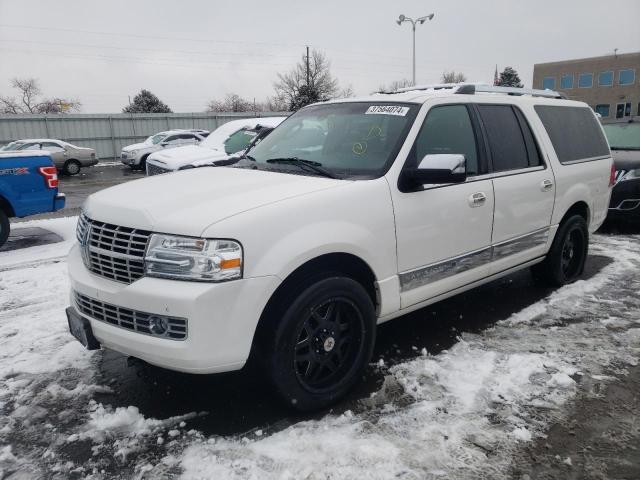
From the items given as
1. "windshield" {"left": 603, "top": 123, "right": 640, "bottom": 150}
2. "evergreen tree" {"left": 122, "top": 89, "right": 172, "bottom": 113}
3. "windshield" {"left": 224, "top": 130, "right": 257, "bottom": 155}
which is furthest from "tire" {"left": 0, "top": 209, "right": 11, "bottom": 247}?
"evergreen tree" {"left": 122, "top": 89, "right": 172, "bottom": 113}

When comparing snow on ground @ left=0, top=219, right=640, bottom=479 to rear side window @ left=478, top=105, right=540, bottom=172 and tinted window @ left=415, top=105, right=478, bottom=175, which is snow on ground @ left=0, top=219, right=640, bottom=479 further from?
tinted window @ left=415, top=105, right=478, bottom=175

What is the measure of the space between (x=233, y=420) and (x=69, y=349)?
1.76m

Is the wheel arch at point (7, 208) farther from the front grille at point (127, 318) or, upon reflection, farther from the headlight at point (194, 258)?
the headlight at point (194, 258)

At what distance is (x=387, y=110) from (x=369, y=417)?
2.12 m

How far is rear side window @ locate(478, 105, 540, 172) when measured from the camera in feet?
→ 13.8

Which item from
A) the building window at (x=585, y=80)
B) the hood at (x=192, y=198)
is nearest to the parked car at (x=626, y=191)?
the hood at (x=192, y=198)

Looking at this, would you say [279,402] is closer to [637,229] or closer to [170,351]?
[170,351]

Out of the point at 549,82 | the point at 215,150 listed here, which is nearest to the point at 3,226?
the point at 215,150

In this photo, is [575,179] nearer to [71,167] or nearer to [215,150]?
[215,150]

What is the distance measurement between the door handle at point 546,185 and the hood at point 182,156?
5.83 meters

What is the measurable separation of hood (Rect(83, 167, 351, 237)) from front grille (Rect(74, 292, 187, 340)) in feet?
1.48

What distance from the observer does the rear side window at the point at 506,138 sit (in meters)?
4.20

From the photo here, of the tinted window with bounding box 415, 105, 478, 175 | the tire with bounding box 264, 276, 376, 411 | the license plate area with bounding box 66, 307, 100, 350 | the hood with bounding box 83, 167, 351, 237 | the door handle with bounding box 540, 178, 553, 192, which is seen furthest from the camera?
the door handle with bounding box 540, 178, 553, 192

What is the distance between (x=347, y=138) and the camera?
12.3ft
